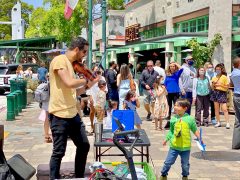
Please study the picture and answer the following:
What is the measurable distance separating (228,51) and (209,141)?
13126mm

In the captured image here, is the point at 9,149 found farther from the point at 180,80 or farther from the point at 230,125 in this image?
the point at 230,125

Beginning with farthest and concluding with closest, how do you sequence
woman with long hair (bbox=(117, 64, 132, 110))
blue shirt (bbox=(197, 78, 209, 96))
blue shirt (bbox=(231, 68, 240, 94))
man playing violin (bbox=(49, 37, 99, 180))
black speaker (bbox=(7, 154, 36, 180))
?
blue shirt (bbox=(197, 78, 209, 96)) < woman with long hair (bbox=(117, 64, 132, 110)) < blue shirt (bbox=(231, 68, 240, 94)) < man playing violin (bbox=(49, 37, 99, 180)) < black speaker (bbox=(7, 154, 36, 180))

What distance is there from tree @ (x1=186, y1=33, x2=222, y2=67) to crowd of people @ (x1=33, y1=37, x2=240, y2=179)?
24.2 feet

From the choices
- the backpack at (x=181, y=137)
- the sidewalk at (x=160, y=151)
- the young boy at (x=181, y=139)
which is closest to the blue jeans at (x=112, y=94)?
the sidewalk at (x=160, y=151)

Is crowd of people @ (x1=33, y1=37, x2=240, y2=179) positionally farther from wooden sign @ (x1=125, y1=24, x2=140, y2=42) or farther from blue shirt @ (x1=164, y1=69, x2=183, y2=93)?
wooden sign @ (x1=125, y1=24, x2=140, y2=42)

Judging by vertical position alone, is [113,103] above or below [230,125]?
above

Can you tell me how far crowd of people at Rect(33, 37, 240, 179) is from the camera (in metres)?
5.29

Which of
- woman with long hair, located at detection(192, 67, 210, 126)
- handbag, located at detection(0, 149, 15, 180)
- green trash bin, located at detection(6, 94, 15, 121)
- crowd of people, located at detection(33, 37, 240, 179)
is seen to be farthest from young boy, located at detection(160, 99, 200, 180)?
green trash bin, located at detection(6, 94, 15, 121)

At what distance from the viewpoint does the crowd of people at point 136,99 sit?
208 inches

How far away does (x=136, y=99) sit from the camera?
1077cm

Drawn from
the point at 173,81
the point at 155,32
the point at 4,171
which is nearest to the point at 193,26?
the point at 155,32

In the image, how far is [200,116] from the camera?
479 inches

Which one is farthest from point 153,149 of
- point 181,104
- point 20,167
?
point 20,167

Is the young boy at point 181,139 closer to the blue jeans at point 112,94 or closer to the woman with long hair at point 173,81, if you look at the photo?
the woman with long hair at point 173,81
